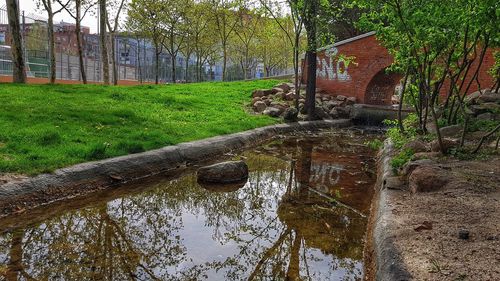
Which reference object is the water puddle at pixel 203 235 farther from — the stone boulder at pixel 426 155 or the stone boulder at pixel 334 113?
the stone boulder at pixel 334 113

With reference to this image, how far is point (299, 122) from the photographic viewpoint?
52.4 feet

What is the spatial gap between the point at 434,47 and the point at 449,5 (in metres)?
1.22

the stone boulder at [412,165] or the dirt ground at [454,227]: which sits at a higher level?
the stone boulder at [412,165]

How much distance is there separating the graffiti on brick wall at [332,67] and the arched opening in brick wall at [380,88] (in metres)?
1.29

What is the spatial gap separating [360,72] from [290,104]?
5.80m

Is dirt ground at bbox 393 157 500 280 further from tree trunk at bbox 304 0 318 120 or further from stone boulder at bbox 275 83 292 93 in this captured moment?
stone boulder at bbox 275 83 292 93

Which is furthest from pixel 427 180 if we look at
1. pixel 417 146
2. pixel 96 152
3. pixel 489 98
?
pixel 489 98

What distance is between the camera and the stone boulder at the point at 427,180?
5.34 meters

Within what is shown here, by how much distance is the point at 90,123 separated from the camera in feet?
29.5

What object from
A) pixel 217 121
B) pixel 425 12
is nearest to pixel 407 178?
pixel 425 12

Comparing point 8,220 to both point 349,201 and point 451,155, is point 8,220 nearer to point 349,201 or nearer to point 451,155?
point 349,201

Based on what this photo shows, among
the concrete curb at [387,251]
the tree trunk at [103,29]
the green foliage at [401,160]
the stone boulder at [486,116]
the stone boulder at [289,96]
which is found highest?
the tree trunk at [103,29]

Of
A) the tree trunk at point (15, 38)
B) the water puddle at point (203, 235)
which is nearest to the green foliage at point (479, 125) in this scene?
the water puddle at point (203, 235)

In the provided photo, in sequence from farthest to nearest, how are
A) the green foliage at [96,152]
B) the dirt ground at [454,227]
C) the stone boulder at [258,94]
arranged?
the stone boulder at [258,94]
the green foliage at [96,152]
the dirt ground at [454,227]
